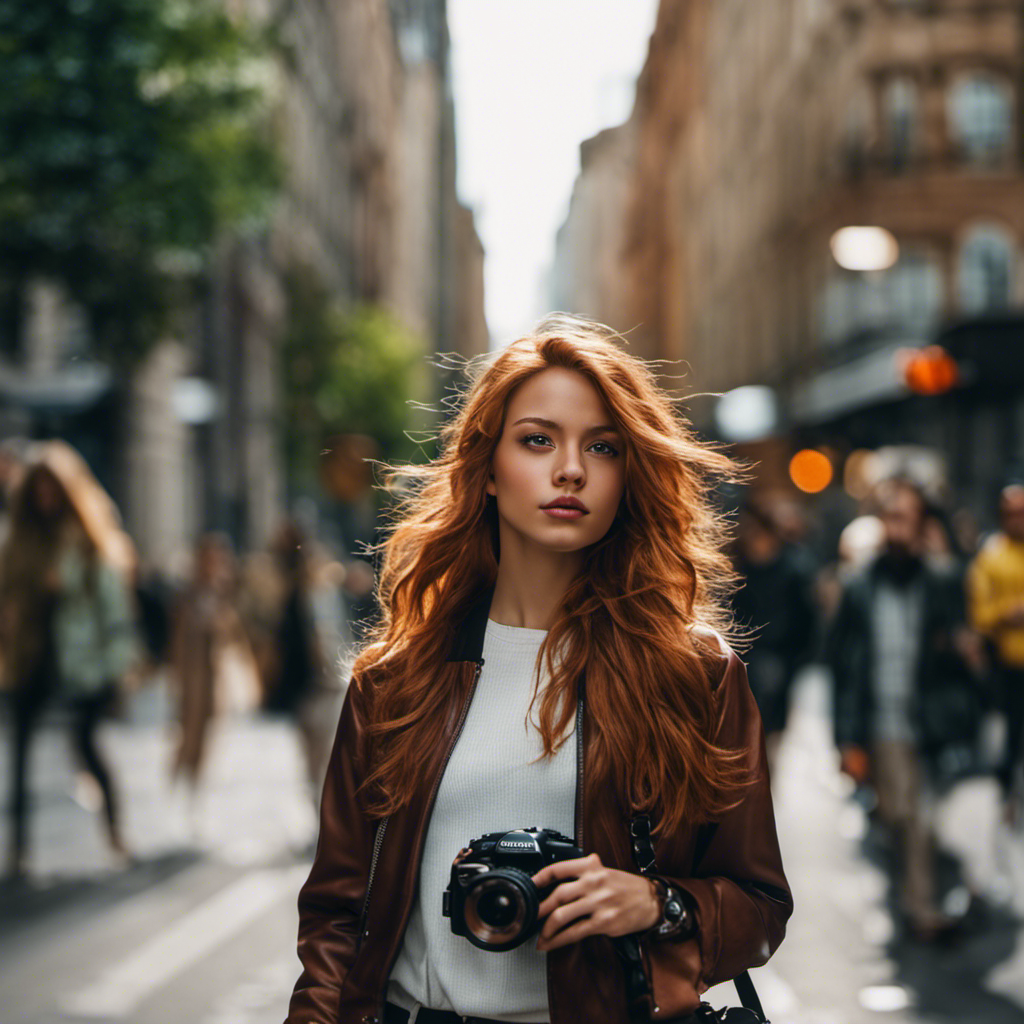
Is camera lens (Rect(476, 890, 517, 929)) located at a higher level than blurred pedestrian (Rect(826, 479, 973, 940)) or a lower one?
higher

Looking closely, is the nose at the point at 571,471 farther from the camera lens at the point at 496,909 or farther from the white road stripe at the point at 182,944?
the white road stripe at the point at 182,944

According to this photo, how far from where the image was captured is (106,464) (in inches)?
976

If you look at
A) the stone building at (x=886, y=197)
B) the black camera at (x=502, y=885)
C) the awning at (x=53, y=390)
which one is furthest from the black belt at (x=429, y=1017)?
the stone building at (x=886, y=197)

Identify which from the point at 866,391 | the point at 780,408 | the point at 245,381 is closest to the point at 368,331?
the point at 245,381

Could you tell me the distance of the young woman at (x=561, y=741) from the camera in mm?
2219

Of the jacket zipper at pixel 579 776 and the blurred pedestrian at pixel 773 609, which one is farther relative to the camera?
the blurred pedestrian at pixel 773 609

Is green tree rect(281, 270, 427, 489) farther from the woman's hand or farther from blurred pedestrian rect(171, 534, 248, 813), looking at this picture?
the woman's hand

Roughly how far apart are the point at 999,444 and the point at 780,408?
49.8 ft

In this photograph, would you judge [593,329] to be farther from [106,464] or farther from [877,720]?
[106,464]

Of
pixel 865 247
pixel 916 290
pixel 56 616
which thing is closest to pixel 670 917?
pixel 56 616

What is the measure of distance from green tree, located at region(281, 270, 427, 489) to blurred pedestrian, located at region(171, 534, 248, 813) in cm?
2725

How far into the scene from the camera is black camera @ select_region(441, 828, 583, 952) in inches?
80.7

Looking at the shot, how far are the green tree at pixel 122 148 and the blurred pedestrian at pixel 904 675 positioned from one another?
324 inches

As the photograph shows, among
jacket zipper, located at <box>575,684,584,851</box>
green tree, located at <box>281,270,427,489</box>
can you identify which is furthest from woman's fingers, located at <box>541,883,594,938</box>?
green tree, located at <box>281,270,427,489</box>
